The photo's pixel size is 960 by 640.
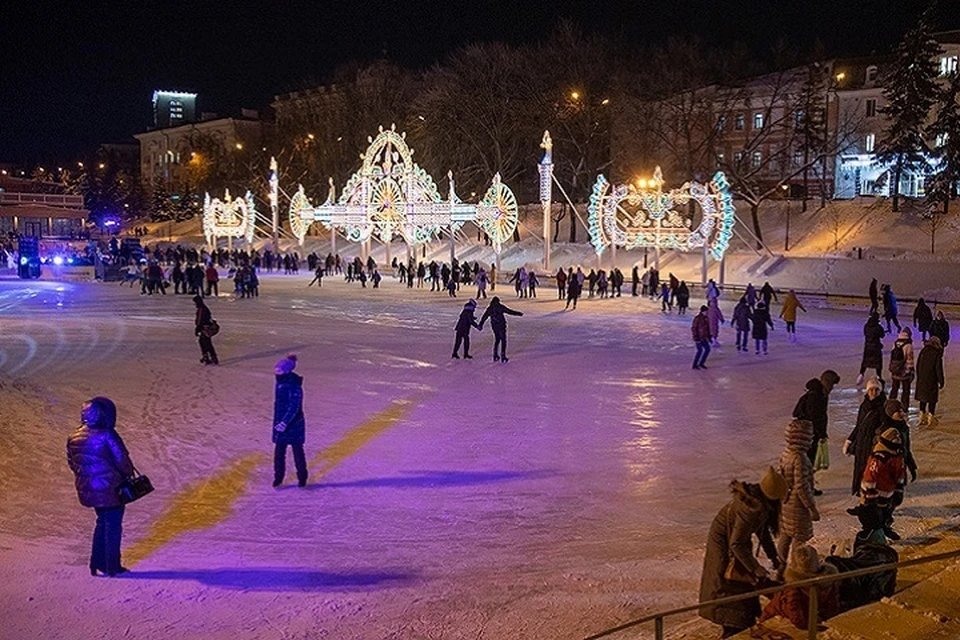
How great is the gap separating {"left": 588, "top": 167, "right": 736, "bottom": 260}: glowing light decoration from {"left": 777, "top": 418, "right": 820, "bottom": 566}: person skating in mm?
25853

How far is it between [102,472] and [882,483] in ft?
17.6

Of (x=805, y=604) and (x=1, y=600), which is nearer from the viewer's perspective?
(x=805, y=604)

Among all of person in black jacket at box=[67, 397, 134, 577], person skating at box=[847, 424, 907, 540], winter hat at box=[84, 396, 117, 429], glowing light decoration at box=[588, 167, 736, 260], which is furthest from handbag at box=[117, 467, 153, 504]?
glowing light decoration at box=[588, 167, 736, 260]

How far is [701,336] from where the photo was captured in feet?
49.7

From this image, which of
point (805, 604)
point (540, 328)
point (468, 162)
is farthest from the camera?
point (468, 162)

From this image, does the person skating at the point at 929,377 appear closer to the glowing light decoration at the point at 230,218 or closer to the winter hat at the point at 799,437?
the winter hat at the point at 799,437

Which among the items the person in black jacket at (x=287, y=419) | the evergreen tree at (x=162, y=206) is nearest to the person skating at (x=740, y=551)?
the person in black jacket at (x=287, y=419)

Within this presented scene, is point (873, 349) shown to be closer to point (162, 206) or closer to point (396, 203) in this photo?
point (396, 203)

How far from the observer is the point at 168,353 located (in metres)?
16.6

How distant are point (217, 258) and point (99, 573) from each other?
44.0 metres

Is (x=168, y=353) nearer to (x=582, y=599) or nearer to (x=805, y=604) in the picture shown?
(x=582, y=599)

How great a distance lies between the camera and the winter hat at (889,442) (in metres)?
6.29

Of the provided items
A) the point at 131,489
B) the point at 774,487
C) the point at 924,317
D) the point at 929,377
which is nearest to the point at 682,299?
the point at 924,317

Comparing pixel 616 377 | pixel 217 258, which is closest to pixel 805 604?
pixel 616 377
